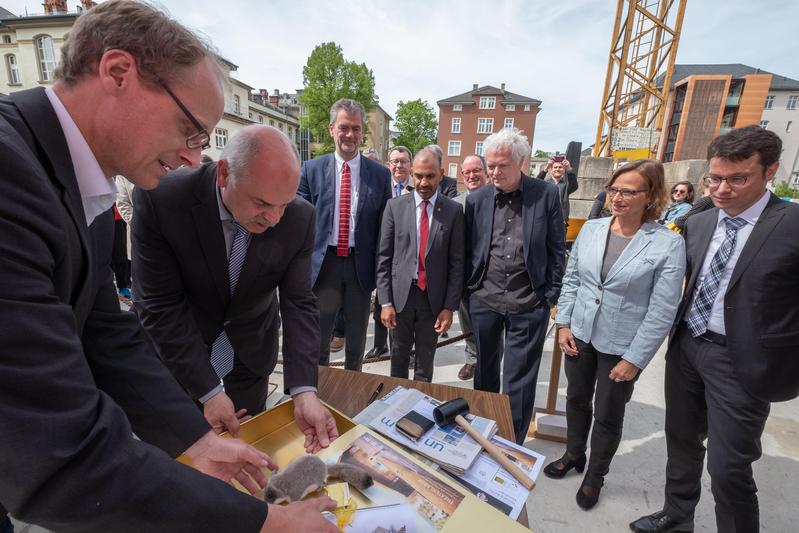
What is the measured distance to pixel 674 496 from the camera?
1870 mm

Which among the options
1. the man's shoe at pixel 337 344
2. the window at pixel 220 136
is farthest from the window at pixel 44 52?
the man's shoe at pixel 337 344

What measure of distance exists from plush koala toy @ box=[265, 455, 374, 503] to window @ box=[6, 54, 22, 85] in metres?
28.8

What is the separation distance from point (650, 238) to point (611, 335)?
21.7 inches

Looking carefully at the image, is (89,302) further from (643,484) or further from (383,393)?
(643,484)

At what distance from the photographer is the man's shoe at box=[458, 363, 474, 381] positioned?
3.45 meters

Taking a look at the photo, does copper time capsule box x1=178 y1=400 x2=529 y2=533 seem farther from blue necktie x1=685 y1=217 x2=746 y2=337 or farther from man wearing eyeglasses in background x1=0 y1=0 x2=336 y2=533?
blue necktie x1=685 y1=217 x2=746 y2=337

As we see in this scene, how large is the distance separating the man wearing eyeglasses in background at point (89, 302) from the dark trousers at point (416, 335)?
186 cm

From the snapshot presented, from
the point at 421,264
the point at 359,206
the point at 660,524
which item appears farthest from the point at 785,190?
the point at 359,206

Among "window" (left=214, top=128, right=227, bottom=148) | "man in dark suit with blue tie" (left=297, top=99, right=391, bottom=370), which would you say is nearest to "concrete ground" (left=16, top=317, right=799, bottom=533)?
"man in dark suit with blue tie" (left=297, top=99, right=391, bottom=370)

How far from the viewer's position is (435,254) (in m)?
2.63

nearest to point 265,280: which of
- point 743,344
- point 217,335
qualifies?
point 217,335

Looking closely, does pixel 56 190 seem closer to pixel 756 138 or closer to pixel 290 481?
pixel 290 481

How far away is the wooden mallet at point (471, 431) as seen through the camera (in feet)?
3.50

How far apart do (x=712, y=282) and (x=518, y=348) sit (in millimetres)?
1084
